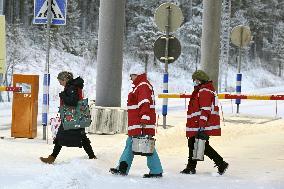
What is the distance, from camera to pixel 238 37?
1853cm

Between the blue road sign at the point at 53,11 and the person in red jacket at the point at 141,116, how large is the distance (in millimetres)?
3892

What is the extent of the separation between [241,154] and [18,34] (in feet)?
96.7

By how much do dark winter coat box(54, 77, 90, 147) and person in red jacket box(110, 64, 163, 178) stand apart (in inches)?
41.6

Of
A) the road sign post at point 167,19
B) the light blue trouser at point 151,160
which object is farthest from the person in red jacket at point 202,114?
the road sign post at point 167,19

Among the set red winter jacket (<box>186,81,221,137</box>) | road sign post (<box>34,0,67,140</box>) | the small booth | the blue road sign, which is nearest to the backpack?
red winter jacket (<box>186,81,221,137</box>)

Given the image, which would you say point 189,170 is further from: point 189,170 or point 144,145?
point 144,145

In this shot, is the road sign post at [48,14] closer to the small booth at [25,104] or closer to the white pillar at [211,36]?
the small booth at [25,104]

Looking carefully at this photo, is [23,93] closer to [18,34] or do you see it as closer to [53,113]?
[53,113]

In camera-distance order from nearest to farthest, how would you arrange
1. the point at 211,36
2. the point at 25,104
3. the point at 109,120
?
1. the point at 25,104
2. the point at 109,120
3. the point at 211,36

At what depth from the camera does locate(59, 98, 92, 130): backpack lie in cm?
855

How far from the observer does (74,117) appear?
8.58m

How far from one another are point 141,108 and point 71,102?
1438mm

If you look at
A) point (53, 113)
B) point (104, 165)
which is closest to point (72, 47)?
point (53, 113)

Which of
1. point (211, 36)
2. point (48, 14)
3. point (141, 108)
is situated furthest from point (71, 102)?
point (211, 36)
